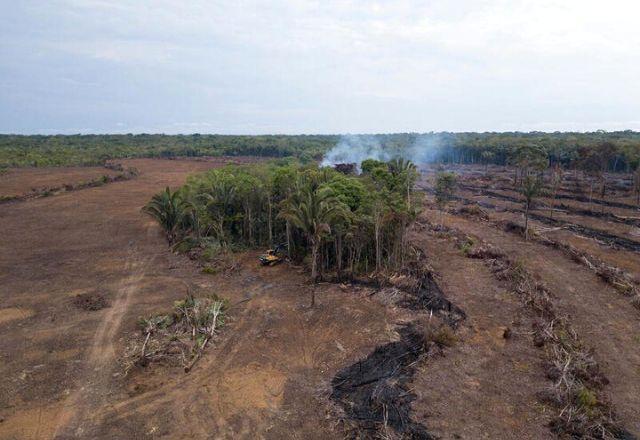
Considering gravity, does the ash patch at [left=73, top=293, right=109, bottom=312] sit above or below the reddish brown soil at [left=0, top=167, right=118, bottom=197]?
below

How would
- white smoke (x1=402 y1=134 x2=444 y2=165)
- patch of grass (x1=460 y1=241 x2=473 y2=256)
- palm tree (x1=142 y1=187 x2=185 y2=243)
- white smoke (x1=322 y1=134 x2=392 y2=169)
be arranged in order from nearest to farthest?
patch of grass (x1=460 y1=241 x2=473 y2=256) < palm tree (x1=142 y1=187 x2=185 y2=243) < white smoke (x1=322 y1=134 x2=392 y2=169) < white smoke (x1=402 y1=134 x2=444 y2=165)

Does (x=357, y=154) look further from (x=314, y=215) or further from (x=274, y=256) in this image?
(x=314, y=215)

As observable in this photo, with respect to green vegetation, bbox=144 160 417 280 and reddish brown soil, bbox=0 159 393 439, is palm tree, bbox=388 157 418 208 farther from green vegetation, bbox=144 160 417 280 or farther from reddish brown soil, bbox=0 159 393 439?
reddish brown soil, bbox=0 159 393 439

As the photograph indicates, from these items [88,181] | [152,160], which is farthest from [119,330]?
[152,160]

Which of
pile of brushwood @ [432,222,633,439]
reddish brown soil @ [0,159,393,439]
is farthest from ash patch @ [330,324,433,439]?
pile of brushwood @ [432,222,633,439]

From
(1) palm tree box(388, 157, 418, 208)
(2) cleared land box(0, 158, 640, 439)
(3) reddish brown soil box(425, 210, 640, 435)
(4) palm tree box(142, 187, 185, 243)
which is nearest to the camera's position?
(2) cleared land box(0, 158, 640, 439)

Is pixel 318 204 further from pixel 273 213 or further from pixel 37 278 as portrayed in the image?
pixel 37 278
